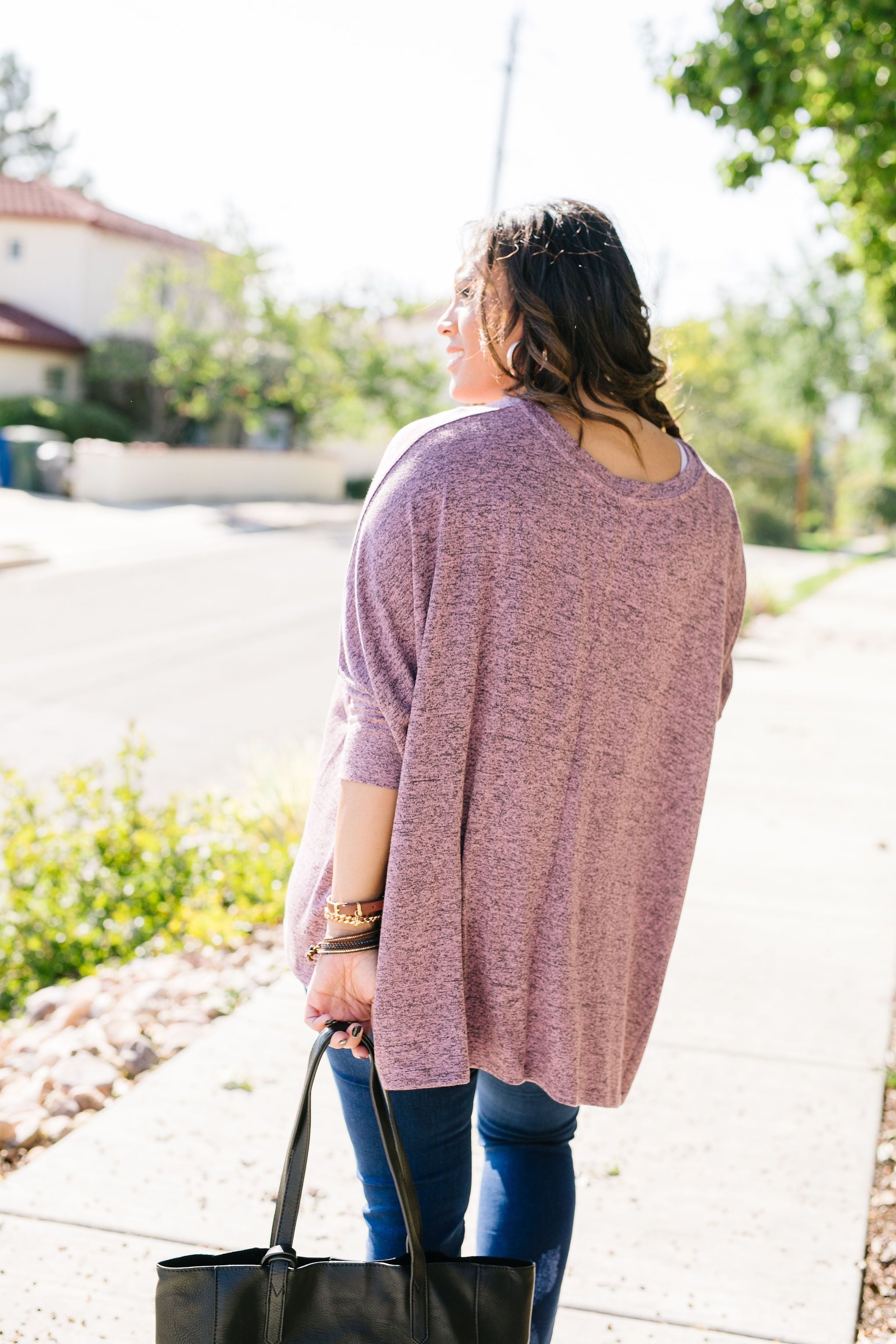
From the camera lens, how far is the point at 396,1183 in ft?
5.39

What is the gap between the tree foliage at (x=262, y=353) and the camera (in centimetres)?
2792

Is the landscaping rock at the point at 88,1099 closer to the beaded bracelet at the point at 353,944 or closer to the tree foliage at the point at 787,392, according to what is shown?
the beaded bracelet at the point at 353,944

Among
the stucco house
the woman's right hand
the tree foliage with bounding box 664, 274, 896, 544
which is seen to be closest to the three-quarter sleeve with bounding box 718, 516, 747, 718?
the woman's right hand

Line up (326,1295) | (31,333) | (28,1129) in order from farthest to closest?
(31,333) → (28,1129) → (326,1295)

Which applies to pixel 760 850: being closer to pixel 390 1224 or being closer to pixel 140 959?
pixel 140 959

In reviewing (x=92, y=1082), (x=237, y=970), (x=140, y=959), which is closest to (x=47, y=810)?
(x=140, y=959)

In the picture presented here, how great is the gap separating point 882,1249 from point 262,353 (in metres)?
28.2

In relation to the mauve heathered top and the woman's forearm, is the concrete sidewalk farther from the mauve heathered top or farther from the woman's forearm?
the woman's forearm

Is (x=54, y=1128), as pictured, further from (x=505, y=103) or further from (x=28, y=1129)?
(x=505, y=103)

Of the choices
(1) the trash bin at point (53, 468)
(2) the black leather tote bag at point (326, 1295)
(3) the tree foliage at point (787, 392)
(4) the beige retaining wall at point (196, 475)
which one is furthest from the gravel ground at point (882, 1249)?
(1) the trash bin at point (53, 468)

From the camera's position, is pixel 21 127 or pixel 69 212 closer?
pixel 69 212

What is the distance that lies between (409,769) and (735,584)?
2.07 feet

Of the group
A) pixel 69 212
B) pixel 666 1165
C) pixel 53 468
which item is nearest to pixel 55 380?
pixel 69 212

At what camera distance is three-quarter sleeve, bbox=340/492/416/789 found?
1.57 metres
